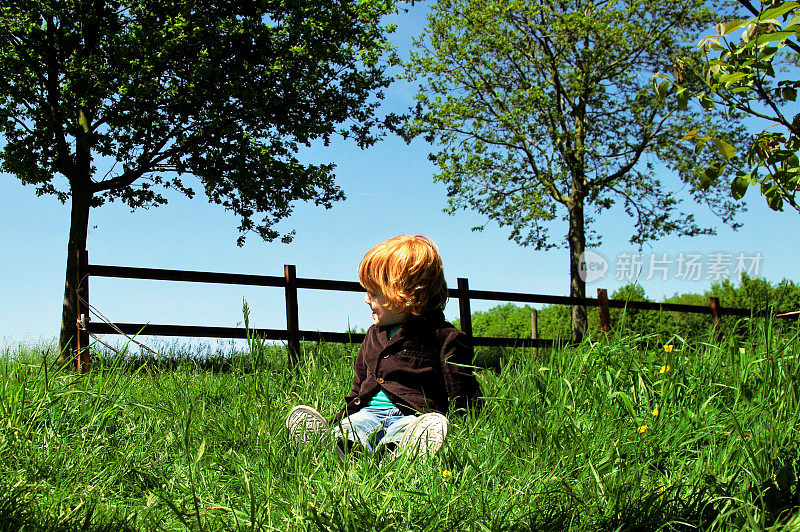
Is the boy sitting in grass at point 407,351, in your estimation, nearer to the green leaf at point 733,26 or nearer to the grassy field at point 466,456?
the grassy field at point 466,456

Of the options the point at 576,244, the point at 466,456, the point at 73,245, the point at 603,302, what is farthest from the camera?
the point at 576,244

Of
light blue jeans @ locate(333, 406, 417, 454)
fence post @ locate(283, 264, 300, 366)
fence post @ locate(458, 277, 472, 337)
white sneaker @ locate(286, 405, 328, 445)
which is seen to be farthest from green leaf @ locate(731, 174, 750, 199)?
fence post @ locate(458, 277, 472, 337)

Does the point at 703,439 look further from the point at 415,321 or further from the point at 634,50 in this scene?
the point at 634,50

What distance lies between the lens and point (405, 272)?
120 inches

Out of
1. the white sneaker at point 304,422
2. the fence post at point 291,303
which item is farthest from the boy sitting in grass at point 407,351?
the fence post at point 291,303

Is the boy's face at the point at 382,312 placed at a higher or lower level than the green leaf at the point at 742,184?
lower

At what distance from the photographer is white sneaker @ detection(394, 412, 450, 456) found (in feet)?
8.25

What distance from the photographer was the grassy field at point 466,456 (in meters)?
2.06

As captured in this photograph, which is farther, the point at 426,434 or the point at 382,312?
the point at 382,312

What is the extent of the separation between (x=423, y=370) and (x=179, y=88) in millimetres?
10295

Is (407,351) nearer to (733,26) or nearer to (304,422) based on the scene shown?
(304,422)

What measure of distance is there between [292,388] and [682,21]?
18090mm

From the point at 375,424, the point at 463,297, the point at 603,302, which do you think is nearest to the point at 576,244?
the point at 603,302

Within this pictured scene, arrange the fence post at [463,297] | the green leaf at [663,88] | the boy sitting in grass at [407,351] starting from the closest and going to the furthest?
the green leaf at [663,88] < the boy sitting in grass at [407,351] < the fence post at [463,297]
